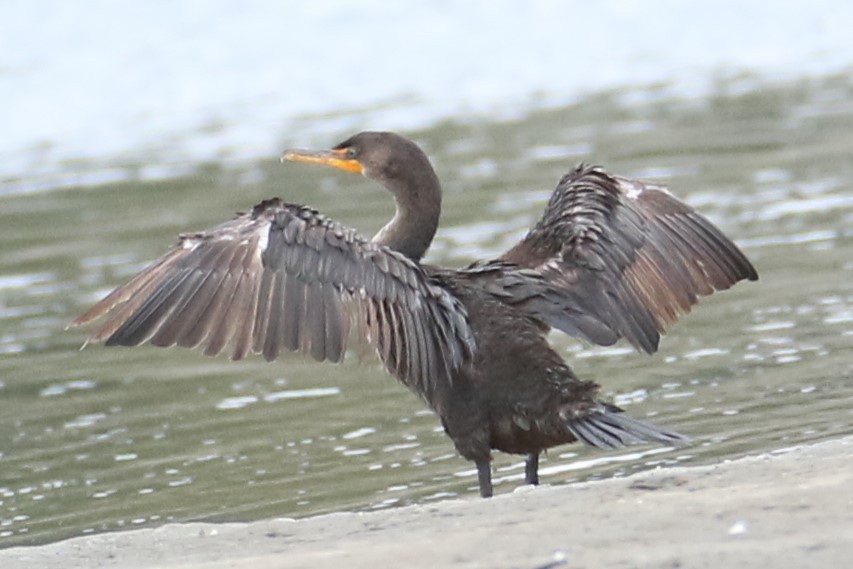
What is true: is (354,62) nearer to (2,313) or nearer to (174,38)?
(174,38)

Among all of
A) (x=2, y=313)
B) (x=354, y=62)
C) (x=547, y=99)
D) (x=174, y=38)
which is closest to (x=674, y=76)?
(x=547, y=99)

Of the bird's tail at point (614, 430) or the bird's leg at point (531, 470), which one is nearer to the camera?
the bird's tail at point (614, 430)

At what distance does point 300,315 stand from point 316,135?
11.4 m

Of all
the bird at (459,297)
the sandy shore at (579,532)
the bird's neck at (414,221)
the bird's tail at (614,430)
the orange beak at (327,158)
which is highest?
the orange beak at (327,158)

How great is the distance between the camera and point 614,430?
274 inches

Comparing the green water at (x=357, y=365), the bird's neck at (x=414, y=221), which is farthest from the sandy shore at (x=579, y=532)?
the bird's neck at (x=414, y=221)

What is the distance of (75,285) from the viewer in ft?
Answer: 43.3

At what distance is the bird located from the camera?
6.99 meters

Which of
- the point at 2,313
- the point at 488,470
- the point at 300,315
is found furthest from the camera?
the point at 2,313

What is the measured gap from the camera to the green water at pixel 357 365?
820cm

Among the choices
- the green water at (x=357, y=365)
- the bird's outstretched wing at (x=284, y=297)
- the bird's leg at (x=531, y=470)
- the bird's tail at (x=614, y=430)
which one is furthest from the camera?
the green water at (x=357, y=365)

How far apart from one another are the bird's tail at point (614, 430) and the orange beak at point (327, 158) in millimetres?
1836

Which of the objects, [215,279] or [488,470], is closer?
[215,279]

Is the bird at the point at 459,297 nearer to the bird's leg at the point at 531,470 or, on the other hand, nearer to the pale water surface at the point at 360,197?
the bird's leg at the point at 531,470
